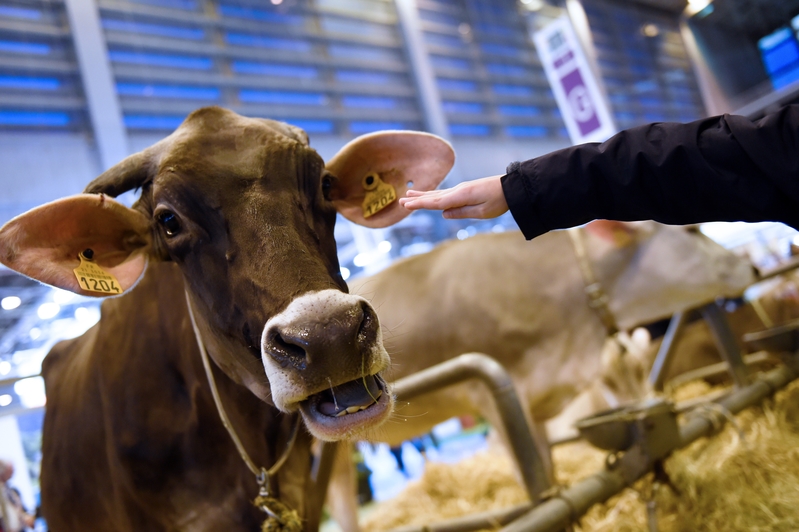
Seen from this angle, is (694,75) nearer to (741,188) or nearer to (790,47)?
(790,47)

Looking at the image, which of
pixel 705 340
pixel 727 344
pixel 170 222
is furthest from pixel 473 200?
pixel 705 340

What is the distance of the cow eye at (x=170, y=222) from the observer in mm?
1377

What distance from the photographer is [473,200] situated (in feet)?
4.08

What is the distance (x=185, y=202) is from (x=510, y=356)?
84.7 inches

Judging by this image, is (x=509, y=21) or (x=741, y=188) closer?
(x=741, y=188)

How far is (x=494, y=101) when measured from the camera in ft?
33.4

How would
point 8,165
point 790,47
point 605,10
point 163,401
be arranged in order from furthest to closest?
point 605,10 → point 790,47 → point 8,165 → point 163,401

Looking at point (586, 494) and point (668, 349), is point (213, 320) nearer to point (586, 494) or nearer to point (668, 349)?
point (586, 494)

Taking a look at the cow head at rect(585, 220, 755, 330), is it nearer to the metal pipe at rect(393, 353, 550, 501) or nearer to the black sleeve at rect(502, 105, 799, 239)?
the metal pipe at rect(393, 353, 550, 501)

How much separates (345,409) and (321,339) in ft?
0.50

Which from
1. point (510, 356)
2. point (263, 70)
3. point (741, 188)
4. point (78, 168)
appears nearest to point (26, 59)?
point (78, 168)

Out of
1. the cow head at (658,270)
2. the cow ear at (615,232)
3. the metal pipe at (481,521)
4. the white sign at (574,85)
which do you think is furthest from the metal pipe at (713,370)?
the white sign at (574,85)

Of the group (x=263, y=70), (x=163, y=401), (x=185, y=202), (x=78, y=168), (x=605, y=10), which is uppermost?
(x=605, y=10)

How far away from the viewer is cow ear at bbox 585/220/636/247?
3.32 m
